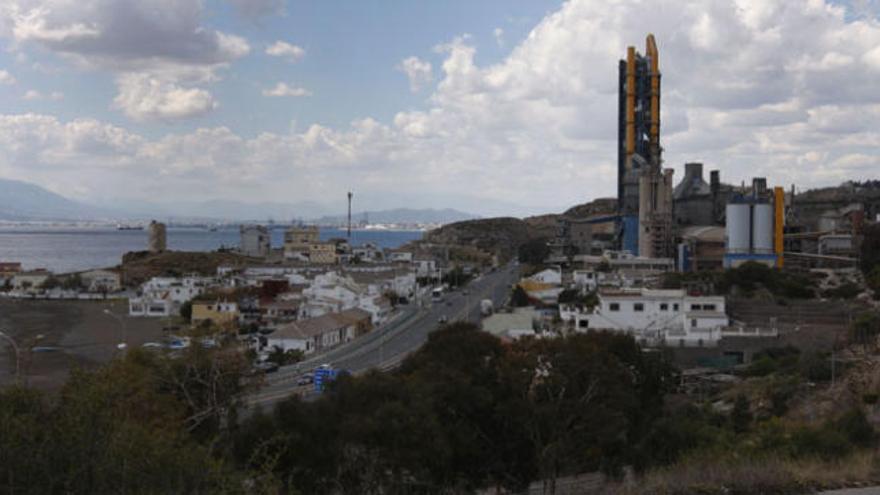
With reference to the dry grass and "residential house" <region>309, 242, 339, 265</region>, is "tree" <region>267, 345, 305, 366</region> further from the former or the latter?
"residential house" <region>309, 242, 339, 265</region>

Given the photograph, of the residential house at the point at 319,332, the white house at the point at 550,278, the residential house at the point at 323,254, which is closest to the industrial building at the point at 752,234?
the white house at the point at 550,278

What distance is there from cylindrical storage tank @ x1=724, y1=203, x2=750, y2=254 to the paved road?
9262mm

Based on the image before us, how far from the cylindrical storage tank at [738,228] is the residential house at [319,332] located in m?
15.3

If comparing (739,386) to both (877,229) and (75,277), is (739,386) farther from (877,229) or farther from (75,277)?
(75,277)

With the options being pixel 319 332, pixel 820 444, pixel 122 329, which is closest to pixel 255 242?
pixel 122 329

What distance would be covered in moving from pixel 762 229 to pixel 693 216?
1216 centimetres

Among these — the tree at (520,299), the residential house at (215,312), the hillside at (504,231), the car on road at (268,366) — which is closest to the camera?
the car on road at (268,366)

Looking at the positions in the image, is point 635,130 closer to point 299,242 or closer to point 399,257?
point 399,257

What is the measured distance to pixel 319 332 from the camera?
24.7 meters

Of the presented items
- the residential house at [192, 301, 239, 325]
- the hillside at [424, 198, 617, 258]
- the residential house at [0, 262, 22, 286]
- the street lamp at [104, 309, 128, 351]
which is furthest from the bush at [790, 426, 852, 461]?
the hillside at [424, 198, 617, 258]

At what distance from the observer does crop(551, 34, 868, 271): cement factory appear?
34.4 m

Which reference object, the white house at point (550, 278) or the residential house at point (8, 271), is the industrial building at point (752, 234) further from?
the residential house at point (8, 271)

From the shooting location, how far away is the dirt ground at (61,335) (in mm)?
20438

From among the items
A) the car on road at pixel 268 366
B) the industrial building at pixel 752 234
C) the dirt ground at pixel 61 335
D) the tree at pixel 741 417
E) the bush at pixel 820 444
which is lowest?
the dirt ground at pixel 61 335
